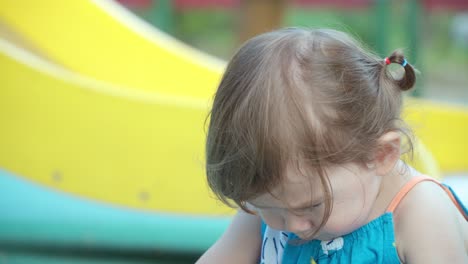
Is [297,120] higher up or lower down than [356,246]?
higher up

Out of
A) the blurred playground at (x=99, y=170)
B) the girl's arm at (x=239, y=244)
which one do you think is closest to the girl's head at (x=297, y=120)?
the girl's arm at (x=239, y=244)

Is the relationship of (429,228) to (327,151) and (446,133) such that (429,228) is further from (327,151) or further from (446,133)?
(446,133)

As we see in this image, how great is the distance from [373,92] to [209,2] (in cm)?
403

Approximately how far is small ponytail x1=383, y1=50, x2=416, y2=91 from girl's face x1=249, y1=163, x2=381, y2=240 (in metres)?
0.11

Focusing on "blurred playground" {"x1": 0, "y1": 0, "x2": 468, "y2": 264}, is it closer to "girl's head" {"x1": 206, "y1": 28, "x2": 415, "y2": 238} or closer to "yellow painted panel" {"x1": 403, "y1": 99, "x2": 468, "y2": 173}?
"yellow painted panel" {"x1": 403, "y1": 99, "x2": 468, "y2": 173}

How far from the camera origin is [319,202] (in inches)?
32.1

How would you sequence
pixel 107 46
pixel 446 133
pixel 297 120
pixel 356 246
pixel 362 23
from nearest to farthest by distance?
pixel 297 120 < pixel 356 246 < pixel 107 46 < pixel 446 133 < pixel 362 23

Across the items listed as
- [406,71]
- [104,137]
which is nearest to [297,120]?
[406,71]

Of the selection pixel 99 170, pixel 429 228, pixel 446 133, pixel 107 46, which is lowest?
pixel 429 228

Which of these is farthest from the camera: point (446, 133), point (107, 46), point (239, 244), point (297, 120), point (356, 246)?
point (446, 133)

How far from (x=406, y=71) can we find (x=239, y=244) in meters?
0.34

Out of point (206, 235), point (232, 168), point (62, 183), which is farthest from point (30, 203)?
point (232, 168)

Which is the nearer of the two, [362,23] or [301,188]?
[301,188]

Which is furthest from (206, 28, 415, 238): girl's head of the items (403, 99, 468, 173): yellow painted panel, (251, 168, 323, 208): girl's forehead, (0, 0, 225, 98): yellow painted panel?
(403, 99, 468, 173): yellow painted panel
